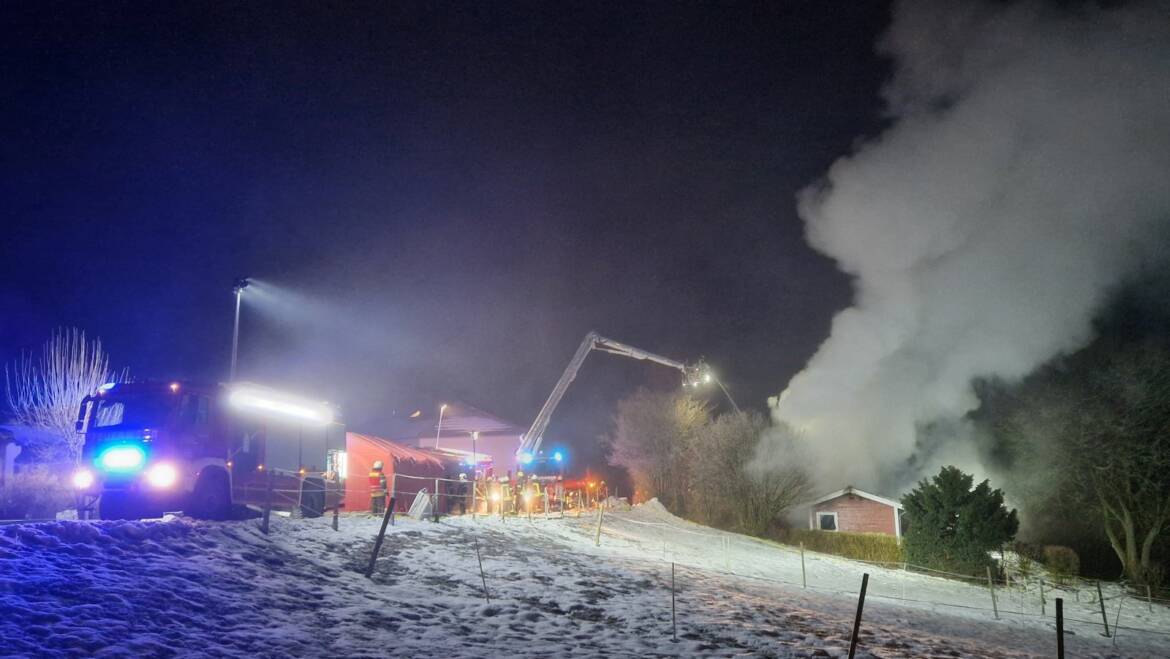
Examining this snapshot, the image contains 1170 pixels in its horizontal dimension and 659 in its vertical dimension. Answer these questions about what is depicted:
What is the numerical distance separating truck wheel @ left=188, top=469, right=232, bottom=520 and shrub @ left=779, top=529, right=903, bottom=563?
29383mm

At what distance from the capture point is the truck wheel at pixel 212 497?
51.2ft

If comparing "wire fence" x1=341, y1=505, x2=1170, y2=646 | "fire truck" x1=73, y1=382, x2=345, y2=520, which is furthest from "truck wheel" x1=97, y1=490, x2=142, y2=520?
"wire fence" x1=341, y1=505, x2=1170, y2=646

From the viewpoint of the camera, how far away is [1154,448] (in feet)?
112

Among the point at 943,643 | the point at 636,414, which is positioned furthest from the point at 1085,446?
the point at 636,414

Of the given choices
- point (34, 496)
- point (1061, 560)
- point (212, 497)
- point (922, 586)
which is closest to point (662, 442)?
point (1061, 560)

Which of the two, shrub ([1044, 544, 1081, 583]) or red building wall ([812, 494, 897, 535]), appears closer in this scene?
shrub ([1044, 544, 1081, 583])

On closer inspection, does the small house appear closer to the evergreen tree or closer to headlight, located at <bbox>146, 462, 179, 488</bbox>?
the evergreen tree

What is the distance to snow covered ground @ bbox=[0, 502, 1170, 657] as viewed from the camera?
8.96m

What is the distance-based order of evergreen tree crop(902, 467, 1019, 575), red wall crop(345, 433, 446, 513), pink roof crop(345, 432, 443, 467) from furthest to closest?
pink roof crop(345, 432, 443, 467) < evergreen tree crop(902, 467, 1019, 575) < red wall crop(345, 433, 446, 513)

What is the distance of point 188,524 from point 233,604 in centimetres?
392

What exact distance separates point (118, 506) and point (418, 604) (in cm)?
769

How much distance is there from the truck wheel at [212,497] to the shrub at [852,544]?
2938 cm

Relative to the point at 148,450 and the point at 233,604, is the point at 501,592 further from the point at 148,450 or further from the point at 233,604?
the point at 148,450

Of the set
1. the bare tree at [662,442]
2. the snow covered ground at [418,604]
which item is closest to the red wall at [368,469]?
the snow covered ground at [418,604]
